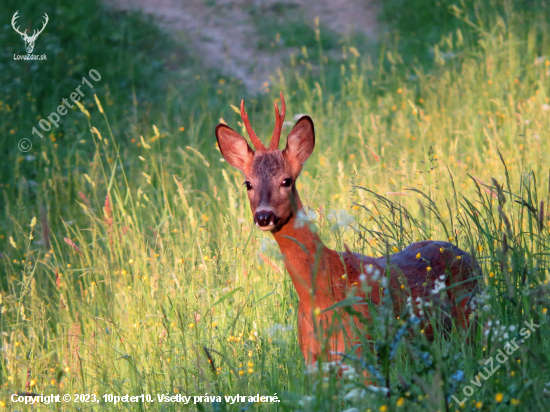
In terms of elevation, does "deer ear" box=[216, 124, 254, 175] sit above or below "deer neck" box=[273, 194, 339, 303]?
above

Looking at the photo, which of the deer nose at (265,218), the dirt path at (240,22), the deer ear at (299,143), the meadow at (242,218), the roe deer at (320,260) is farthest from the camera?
the dirt path at (240,22)

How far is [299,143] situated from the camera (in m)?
3.67

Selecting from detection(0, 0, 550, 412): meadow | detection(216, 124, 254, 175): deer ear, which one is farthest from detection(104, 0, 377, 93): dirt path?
detection(216, 124, 254, 175): deer ear

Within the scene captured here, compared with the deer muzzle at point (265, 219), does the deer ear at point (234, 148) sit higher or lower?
higher

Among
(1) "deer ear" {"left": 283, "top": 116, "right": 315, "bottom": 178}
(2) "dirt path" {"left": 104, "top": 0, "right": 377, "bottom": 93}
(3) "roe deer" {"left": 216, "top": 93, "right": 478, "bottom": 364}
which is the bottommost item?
(3) "roe deer" {"left": 216, "top": 93, "right": 478, "bottom": 364}

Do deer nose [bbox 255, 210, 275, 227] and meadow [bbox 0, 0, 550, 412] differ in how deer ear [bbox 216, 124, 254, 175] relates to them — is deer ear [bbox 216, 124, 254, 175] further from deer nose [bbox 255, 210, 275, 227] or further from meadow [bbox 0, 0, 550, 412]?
deer nose [bbox 255, 210, 275, 227]

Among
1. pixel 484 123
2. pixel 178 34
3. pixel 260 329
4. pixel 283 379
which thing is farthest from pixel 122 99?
pixel 283 379

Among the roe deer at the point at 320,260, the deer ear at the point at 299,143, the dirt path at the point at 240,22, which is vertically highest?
the dirt path at the point at 240,22

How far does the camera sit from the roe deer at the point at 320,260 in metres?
3.04

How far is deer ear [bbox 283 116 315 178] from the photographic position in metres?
3.64

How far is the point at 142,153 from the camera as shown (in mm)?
6832

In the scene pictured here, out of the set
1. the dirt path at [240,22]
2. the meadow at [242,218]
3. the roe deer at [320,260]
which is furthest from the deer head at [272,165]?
the dirt path at [240,22]

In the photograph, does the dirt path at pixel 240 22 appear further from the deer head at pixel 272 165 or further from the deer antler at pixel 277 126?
the deer antler at pixel 277 126

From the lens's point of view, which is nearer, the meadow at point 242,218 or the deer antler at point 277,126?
the meadow at point 242,218
